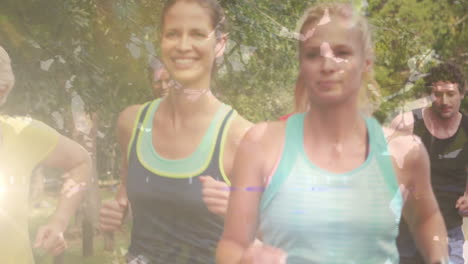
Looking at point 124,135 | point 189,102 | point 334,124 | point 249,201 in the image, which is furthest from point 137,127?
point 334,124

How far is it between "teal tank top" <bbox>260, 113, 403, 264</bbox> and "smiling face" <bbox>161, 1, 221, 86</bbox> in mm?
287

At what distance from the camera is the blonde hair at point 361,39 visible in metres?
1.37

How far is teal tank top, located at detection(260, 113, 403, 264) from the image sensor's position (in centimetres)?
133

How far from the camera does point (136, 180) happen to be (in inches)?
59.1

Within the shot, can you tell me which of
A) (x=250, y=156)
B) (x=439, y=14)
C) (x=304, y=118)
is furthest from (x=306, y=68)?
(x=439, y=14)

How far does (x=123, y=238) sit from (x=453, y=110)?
0.89m

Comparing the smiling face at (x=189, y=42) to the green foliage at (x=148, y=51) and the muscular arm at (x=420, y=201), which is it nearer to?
the green foliage at (x=148, y=51)

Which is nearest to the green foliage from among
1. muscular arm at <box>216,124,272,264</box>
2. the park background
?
the park background

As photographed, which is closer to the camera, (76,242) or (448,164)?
(448,164)

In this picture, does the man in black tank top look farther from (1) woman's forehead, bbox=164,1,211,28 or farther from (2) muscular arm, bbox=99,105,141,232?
(2) muscular arm, bbox=99,105,141,232

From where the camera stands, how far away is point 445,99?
57.9 inches

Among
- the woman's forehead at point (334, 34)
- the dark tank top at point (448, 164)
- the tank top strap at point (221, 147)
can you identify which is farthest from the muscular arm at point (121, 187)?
the dark tank top at point (448, 164)

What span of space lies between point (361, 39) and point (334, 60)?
0.09 meters

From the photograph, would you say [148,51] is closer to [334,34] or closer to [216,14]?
[216,14]
